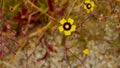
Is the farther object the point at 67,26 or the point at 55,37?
the point at 55,37

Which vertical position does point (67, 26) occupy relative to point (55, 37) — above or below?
above

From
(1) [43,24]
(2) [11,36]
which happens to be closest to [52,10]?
(1) [43,24]

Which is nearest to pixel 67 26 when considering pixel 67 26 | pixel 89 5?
pixel 67 26

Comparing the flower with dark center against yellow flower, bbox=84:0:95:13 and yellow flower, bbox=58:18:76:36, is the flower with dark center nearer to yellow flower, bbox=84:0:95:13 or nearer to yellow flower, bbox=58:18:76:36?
yellow flower, bbox=58:18:76:36

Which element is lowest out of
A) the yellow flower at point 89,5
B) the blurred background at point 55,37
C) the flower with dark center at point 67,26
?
the blurred background at point 55,37

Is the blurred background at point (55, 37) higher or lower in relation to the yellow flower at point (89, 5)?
lower

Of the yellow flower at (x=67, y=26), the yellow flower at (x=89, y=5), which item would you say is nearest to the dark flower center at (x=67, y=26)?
the yellow flower at (x=67, y=26)

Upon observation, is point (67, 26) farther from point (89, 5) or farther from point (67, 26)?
point (89, 5)

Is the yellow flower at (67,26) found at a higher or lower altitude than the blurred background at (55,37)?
higher

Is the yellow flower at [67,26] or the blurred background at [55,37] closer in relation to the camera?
the yellow flower at [67,26]

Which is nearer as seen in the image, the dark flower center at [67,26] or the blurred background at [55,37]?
the dark flower center at [67,26]

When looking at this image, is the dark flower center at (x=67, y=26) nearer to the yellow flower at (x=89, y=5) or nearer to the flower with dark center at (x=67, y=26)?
the flower with dark center at (x=67, y=26)
